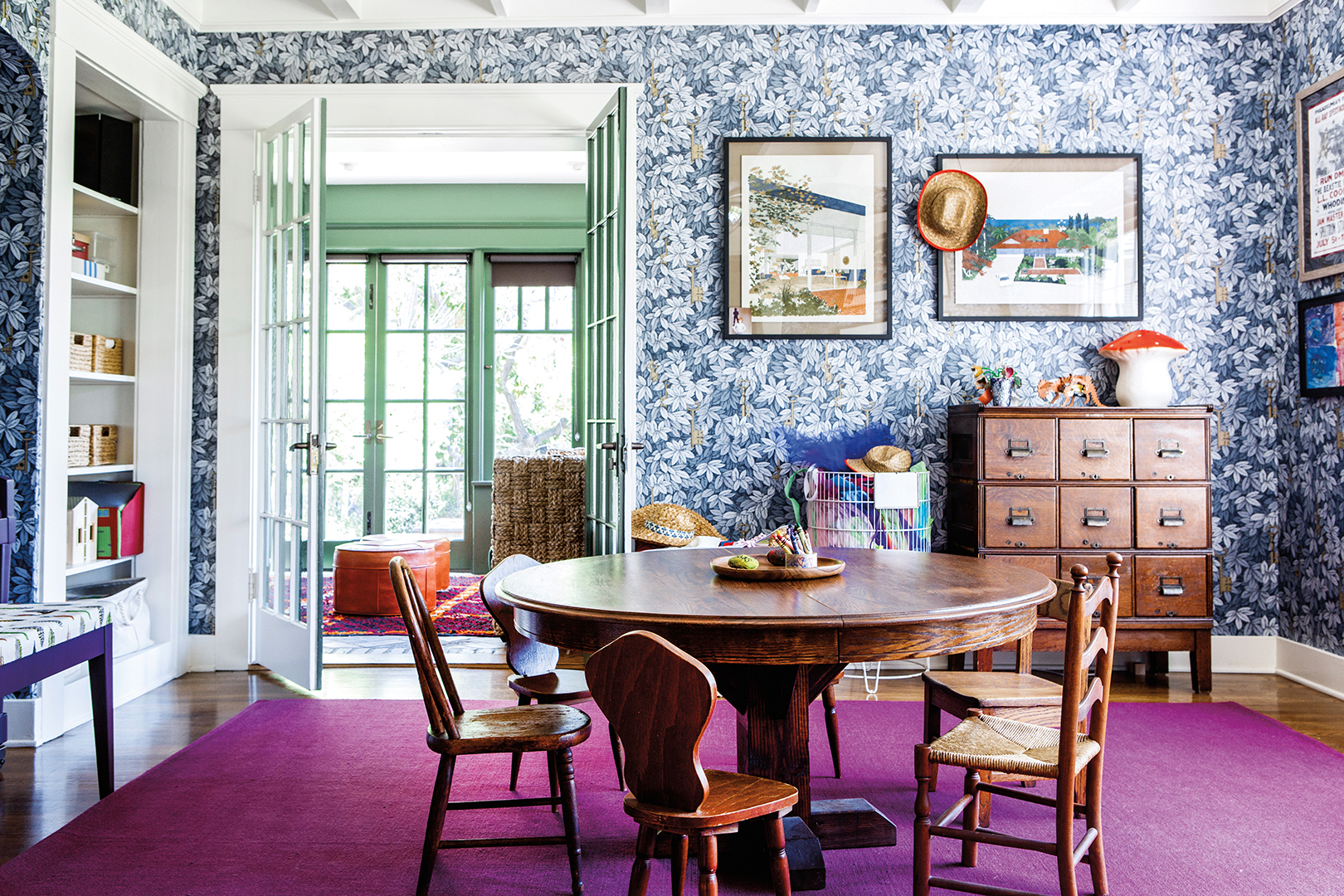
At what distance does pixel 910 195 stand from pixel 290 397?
10.2 feet

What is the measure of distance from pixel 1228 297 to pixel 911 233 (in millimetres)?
1574

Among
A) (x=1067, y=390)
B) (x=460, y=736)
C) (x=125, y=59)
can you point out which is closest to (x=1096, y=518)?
(x=1067, y=390)

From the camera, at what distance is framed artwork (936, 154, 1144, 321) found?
14.1ft

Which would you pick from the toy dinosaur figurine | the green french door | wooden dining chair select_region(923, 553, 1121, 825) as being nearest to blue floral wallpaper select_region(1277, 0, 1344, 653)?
the toy dinosaur figurine

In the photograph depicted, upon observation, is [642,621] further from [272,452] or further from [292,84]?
[292,84]

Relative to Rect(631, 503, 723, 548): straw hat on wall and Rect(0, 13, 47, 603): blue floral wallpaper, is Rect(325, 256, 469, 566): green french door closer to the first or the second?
Rect(631, 503, 723, 548): straw hat on wall

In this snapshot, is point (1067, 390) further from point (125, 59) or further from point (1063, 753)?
point (125, 59)

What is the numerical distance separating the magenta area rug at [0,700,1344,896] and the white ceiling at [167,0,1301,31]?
128 inches

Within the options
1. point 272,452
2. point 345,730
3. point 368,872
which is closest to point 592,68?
point 272,452

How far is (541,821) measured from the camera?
2.55 metres

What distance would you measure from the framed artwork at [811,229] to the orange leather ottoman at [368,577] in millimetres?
2541

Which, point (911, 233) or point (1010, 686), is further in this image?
point (911, 233)

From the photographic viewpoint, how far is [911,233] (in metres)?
4.33

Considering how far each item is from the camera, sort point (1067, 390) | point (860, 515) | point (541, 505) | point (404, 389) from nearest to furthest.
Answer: point (860, 515)
point (1067, 390)
point (541, 505)
point (404, 389)
